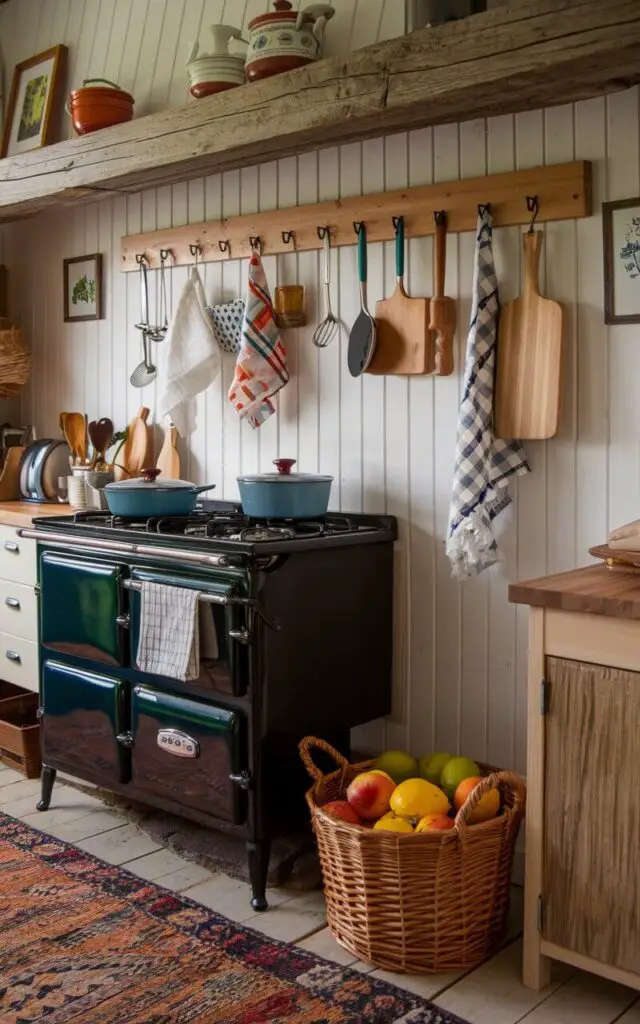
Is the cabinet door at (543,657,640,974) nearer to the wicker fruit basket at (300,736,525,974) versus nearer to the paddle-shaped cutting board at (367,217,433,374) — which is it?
the wicker fruit basket at (300,736,525,974)

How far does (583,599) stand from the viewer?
186cm

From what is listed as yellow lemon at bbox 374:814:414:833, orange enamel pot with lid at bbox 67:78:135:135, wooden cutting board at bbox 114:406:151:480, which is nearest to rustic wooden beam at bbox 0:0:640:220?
orange enamel pot with lid at bbox 67:78:135:135

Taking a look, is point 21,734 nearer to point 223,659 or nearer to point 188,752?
point 188,752

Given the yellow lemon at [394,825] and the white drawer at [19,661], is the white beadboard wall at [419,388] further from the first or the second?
the white drawer at [19,661]

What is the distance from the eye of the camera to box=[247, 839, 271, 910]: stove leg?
2.38 metres

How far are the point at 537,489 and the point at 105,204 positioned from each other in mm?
2022

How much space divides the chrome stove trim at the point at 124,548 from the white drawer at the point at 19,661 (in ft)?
1.17

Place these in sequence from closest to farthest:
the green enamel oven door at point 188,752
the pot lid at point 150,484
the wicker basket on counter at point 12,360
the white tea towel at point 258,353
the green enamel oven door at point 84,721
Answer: the green enamel oven door at point 188,752
the green enamel oven door at point 84,721
the pot lid at point 150,484
the white tea towel at point 258,353
the wicker basket on counter at point 12,360

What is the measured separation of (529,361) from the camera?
2424 mm

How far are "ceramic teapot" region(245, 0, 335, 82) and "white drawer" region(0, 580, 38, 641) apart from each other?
5.47 ft

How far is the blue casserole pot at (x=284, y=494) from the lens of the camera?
2688 millimetres

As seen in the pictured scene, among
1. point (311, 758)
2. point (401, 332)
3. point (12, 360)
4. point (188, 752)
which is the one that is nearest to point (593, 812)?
point (311, 758)

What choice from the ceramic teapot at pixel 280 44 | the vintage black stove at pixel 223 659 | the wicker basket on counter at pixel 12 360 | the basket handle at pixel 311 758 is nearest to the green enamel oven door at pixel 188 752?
the vintage black stove at pixel 223 659

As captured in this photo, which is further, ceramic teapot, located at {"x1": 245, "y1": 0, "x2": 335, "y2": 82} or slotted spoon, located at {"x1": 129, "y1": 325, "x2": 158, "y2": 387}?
slotted spoon, located at {"x1": 129, "y1": 325, "x2": 158, "y2": 387}
